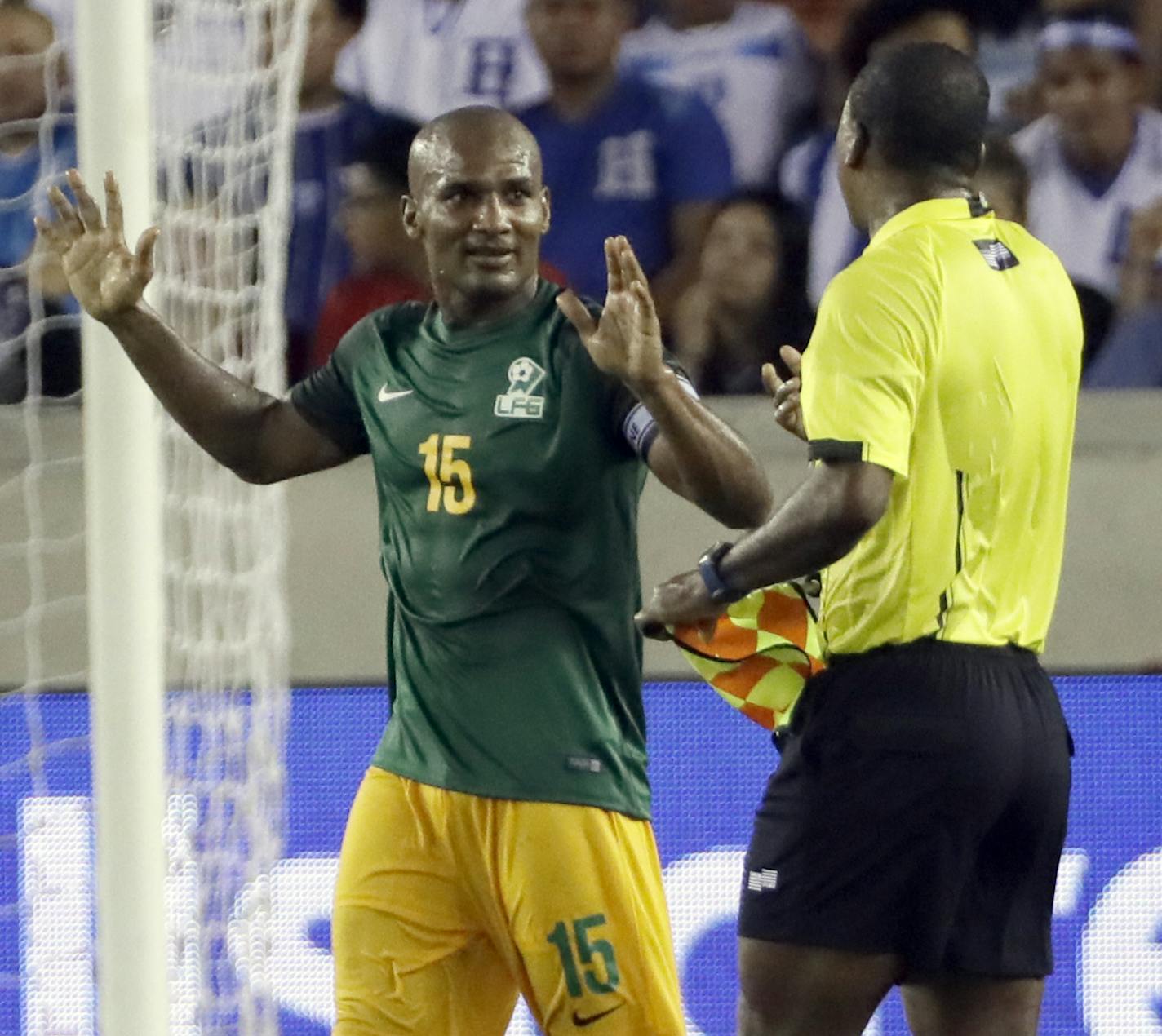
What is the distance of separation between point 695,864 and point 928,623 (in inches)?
62.9

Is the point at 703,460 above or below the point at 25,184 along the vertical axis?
below

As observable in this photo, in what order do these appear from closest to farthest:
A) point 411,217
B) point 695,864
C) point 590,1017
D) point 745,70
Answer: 1. point 590,1017
2. point 411,217
3. point 695,864
4. point 745,70

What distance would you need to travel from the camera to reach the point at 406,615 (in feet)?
8.63

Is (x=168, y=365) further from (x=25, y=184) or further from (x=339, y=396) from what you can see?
(x=25, y=184)

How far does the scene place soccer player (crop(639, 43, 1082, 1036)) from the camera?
2.34 m

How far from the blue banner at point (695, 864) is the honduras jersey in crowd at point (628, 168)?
1.91 meters

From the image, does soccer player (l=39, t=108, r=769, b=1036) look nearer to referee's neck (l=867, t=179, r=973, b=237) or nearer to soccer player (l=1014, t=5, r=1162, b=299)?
referee's neck (l=867, t=179, r=973, b=237)

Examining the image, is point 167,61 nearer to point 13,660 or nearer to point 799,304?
point 13,660

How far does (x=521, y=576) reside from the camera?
254 centimetres

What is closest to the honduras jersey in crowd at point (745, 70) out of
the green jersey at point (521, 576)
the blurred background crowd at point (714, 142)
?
the blurred background crowd at point (714, 142)

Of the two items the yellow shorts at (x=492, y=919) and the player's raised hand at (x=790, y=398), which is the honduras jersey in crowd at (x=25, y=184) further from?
the yellow shorts at (x=492, y=919)

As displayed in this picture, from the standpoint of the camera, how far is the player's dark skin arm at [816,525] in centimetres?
224

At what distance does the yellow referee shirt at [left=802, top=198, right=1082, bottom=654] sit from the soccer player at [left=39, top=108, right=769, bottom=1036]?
10.8 inches

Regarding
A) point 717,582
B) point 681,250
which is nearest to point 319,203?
point 681,250
